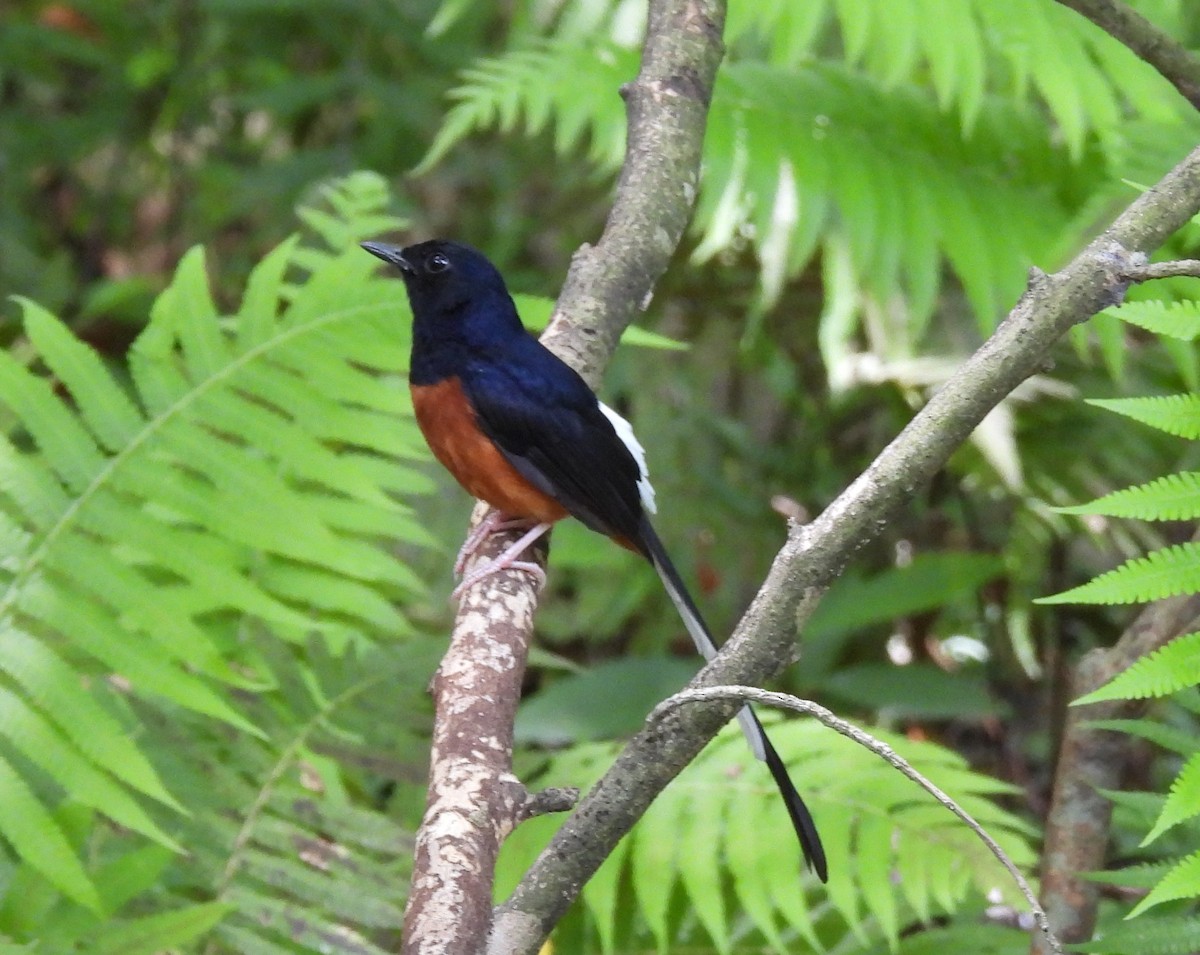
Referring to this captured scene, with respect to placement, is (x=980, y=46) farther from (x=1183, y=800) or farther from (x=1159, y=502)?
(x=1183, y=800)

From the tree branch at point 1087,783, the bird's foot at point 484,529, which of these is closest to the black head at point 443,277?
the bird's foot at point 484,529

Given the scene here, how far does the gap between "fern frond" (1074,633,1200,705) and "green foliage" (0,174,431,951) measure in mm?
1214

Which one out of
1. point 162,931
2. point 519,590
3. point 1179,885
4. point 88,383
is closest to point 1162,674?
point 1179,885

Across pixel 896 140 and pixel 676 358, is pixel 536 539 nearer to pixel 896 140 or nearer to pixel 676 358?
pixel 896 140

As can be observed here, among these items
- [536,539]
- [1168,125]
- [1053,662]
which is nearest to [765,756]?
[536,539]

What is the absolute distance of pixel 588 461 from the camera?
8.45 ft

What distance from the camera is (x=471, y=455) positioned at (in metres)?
2.55

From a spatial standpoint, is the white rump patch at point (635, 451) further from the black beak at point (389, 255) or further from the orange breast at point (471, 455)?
the black beak at point (389, 255)

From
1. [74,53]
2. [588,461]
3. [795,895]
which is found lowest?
[795,895]

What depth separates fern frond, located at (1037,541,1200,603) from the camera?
158 cm

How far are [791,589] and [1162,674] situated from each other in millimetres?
480

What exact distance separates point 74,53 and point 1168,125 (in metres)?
4.06

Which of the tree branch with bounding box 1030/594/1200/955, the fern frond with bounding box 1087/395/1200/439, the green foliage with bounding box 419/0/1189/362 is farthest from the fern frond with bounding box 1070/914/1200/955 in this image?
the green foliage with bounding box 419/0/1189/362

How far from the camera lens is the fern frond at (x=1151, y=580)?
1585 mm
